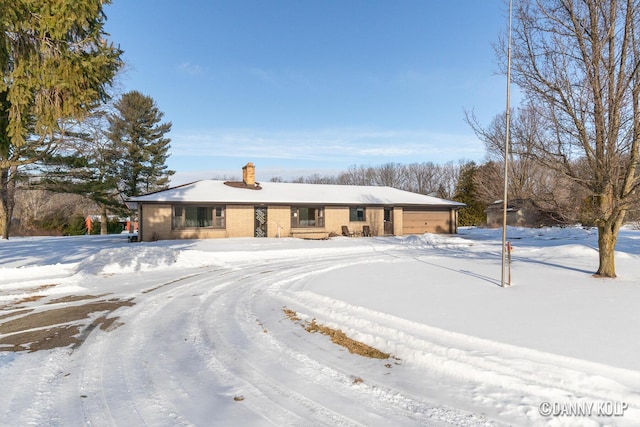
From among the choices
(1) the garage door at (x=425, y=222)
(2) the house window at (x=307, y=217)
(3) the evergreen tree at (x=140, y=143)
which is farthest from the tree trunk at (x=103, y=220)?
(1) the garage door at (x=425, y=222)

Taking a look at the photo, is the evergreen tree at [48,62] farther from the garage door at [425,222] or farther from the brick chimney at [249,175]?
the garage door at [425,222]

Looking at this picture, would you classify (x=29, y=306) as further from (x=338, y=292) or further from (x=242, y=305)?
(x=338, y=292)

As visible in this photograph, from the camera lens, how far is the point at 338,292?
28.3ft

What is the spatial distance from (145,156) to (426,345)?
40.3m

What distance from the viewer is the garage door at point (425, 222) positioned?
1186 inches

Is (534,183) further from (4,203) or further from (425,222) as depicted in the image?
(4,203)

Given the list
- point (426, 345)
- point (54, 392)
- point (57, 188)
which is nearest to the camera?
point (54, 392)

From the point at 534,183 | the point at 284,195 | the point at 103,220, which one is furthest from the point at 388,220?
the point at 103,220

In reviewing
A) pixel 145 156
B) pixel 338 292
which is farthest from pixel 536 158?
pixel 145 156

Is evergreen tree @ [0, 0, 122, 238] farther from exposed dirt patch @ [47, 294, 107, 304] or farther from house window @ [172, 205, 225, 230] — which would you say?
house window @ [172, 205, 225, 230]

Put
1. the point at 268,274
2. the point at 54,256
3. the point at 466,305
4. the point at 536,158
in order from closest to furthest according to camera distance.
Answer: the point at 466,305 < the point at 536,158 < the point at 268,274 < the point at 54,256

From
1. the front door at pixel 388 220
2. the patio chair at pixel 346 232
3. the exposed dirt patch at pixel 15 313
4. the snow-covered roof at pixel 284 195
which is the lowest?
the exposed dirt patch at pixel 15 313

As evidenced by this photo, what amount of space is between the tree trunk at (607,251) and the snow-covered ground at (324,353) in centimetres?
42

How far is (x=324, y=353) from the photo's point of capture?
5.05 meters
